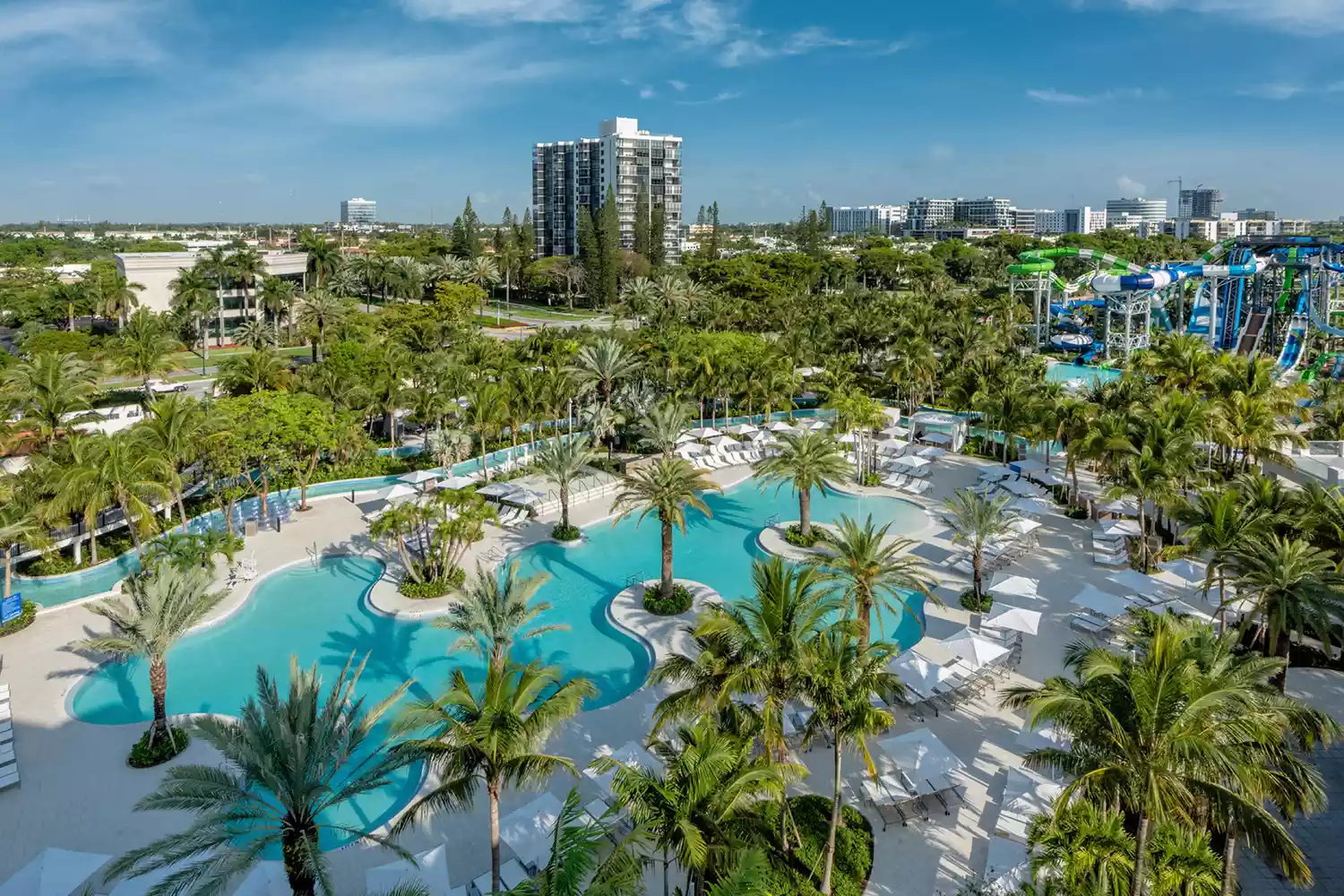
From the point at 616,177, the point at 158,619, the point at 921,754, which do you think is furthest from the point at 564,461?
the point at 616,177

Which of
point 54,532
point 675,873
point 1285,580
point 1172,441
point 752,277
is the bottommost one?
point 675,873

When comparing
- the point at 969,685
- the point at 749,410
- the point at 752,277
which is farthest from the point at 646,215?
the point at 969,685

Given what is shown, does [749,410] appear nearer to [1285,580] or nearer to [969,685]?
[969,685]

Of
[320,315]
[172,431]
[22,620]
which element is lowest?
[22,620]

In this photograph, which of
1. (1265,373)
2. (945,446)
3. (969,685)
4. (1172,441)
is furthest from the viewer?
(945,446)

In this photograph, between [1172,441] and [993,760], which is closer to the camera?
[993,760]

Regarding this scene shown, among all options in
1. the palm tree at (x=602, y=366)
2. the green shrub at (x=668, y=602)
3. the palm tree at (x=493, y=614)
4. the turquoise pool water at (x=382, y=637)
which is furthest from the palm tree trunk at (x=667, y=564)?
the palm tree at (x=602, y=366)

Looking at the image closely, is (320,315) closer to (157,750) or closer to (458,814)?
(157,750)
